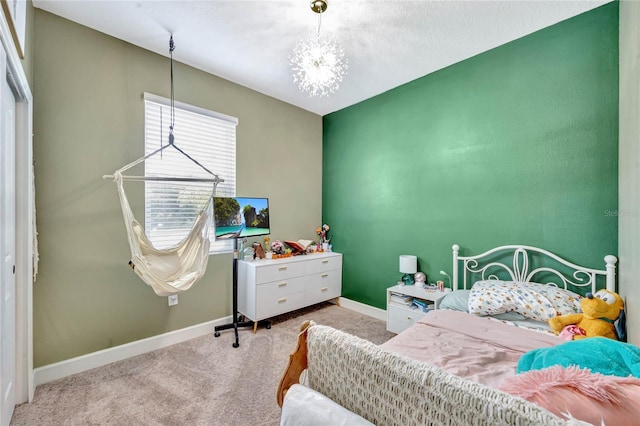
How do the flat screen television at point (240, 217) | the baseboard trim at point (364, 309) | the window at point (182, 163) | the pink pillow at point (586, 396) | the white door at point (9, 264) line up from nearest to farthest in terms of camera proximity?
the pink pillow at point (586, 396), the white door at point (9, 264), the window at point (182, 163), the flat screen television at point (240, 217), the baseboard trim at point (364, 309)

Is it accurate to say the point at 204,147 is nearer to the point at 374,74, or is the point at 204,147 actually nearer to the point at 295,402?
the point at 374,74

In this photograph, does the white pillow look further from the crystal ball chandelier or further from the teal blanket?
the crystal ball chandelier

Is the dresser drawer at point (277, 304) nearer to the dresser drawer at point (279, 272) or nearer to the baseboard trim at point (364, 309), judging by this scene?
the dresser drawer at point (279, 272)

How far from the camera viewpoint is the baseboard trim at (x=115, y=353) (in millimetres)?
1973

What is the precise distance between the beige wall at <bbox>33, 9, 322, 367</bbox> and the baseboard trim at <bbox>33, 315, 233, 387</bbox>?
0.05m

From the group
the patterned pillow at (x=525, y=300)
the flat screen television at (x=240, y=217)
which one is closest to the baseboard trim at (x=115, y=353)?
the flat screen television at (x=240, y=217)

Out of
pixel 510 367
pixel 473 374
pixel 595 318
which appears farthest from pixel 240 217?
pixel 595 318

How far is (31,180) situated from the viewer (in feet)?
5.82

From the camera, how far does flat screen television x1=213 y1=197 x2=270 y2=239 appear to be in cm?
270

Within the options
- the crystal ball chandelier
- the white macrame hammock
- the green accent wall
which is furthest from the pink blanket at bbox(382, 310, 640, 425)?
the crystal ball chandelier

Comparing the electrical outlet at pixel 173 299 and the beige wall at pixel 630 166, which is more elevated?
the beige wall at pixel 630 166

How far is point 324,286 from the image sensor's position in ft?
11.3

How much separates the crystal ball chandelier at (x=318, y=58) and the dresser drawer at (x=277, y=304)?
2148mm

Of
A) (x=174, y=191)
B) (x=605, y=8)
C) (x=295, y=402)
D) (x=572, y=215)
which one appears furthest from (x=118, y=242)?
(x=605, y=8)
